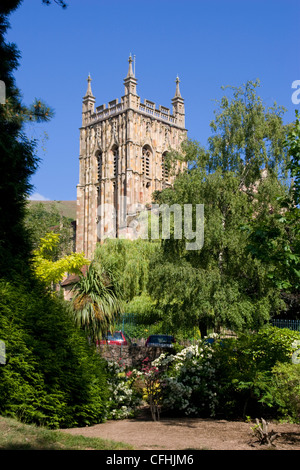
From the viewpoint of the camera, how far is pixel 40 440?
7695 millimetres

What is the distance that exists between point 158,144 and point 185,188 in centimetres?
5290

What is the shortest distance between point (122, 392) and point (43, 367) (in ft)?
12.8

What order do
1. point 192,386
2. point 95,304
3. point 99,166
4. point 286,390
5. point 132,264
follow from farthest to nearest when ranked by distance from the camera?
point 99,166, point 132,264, point 95,304, point 192,386, point 286,390

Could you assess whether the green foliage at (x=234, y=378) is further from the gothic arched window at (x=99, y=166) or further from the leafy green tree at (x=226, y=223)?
the gothic arched window at (x=99, y=166)

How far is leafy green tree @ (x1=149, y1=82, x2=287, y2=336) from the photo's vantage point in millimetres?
20562

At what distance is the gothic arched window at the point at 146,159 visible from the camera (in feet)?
238

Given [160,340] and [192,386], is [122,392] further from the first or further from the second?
[160,340]

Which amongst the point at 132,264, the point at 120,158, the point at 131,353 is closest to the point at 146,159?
the point at 120,158

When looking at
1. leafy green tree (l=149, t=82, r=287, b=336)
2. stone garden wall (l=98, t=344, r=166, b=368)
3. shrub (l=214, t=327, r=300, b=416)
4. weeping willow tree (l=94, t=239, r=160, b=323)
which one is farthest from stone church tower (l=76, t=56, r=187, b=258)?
shrub (l=214, t=327, r=300, b=416)

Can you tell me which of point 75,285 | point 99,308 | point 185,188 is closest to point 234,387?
point 99,308

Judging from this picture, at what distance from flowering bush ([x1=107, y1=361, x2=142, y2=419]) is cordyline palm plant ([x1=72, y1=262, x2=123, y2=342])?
2.02 metres

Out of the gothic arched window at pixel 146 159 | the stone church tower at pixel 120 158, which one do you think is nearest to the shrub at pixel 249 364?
the stone church tower at pixel 120 158

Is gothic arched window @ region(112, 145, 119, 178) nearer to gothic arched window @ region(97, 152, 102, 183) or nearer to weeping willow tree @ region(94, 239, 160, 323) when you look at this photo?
gothic arched window @ region(97, 152, 102, 183)

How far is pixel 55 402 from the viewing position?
9.70 metres
